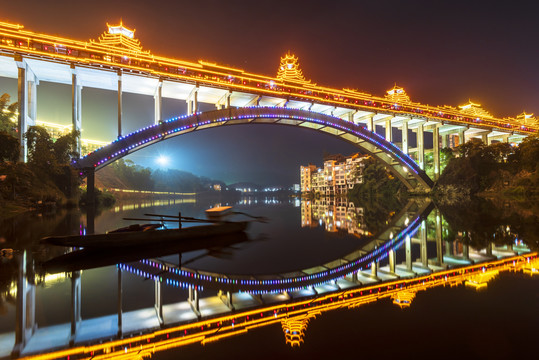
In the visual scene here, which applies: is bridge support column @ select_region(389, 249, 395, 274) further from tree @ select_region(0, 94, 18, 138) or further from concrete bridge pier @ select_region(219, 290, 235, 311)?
tree @ select_region(0, 94, 18, 138)

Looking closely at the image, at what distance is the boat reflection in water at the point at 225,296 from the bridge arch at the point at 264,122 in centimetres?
1756

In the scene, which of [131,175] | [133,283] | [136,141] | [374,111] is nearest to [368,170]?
[374,111]

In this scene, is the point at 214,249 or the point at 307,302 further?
the point at 214,249

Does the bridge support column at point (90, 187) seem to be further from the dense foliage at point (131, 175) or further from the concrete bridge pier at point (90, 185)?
the dense foliage at point (131, 175)

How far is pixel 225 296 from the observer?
3.98m

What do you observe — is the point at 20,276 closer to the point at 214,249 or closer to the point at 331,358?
the point at 214,249

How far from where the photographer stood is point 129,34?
23.6m

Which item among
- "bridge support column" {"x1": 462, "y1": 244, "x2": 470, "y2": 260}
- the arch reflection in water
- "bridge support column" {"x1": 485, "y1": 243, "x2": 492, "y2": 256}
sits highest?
the arch reflection in water

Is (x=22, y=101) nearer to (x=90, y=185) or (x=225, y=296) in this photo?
(x=90, y=185)

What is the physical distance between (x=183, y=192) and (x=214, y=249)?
320 ft

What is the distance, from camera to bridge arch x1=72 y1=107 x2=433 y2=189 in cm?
2231

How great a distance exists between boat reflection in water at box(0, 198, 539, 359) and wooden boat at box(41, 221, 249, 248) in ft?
1.25

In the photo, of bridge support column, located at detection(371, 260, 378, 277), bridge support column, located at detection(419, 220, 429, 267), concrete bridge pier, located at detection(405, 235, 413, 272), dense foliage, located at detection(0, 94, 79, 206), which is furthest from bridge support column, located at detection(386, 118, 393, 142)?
dense foliage, located at detection(0, 94, 79, 206)

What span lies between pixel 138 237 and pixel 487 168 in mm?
40851
